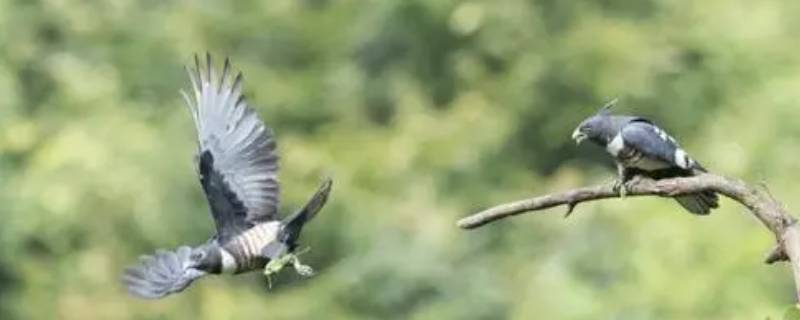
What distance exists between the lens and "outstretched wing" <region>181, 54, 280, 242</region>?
51.9 inches

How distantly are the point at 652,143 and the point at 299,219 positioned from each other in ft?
1.06

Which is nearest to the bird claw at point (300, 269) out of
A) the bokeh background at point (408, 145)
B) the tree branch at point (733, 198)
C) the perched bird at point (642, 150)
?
the tree branch at point (733, 198)

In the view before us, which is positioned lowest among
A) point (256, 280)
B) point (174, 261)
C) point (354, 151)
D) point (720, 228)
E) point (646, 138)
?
point (174, 261)

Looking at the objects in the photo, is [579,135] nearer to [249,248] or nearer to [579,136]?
[579,136]

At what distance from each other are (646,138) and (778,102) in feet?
19.0

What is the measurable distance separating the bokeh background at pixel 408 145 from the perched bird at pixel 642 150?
400 cm

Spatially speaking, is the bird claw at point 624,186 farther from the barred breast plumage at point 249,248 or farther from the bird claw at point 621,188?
the barred breast plumage at point 249,248

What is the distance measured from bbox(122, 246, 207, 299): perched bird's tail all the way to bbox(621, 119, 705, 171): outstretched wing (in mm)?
344

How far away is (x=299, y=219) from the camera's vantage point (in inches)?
50.4

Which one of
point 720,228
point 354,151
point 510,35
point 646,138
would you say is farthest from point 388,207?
point 646,138

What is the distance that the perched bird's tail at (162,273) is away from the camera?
128 centimetres

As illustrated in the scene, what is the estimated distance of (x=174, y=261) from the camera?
4.31ft

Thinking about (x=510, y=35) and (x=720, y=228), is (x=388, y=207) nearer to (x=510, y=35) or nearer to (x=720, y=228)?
(x=510, y=35)

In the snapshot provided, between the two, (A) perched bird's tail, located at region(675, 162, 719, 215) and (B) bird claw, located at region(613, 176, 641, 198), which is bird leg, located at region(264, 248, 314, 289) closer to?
(B) bird claw, located at region(613, 176, 641, 198)
